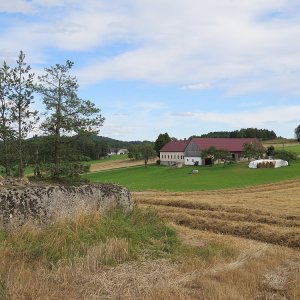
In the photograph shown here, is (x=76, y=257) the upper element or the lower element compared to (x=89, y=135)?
lower

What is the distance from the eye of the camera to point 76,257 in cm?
881

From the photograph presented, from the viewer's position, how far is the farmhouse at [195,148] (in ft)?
337

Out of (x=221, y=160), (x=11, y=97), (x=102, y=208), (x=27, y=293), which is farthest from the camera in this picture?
(x=221, y=160)

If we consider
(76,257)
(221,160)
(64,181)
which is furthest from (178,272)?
(221,160)

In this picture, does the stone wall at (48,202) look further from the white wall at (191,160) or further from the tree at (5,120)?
the white wall at (191,160)

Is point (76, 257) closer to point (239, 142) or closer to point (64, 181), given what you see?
point (64, 181)

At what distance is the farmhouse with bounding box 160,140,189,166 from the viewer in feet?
367

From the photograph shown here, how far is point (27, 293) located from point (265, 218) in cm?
1261

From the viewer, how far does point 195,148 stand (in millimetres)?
105875

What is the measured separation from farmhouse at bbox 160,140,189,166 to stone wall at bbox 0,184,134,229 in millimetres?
97253

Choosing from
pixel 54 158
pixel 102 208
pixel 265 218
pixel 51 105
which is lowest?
pixel 265 218

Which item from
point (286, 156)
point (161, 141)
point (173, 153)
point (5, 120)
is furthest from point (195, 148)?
point (5, 120)

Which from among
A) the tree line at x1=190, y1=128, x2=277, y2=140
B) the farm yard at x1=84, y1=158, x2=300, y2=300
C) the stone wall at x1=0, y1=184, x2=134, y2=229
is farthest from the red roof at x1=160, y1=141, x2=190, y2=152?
the stone wall at x1=0, y1=184, x2=134, y2=229

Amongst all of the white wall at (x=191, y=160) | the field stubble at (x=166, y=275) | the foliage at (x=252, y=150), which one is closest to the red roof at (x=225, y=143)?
the white wall at (x=191, y=160)
